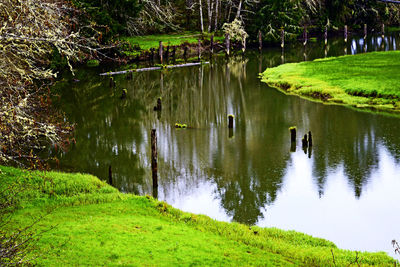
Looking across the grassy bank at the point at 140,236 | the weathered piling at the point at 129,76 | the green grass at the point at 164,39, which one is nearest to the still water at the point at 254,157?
the grassy bank at the point at 140,236

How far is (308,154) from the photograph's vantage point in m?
22.0

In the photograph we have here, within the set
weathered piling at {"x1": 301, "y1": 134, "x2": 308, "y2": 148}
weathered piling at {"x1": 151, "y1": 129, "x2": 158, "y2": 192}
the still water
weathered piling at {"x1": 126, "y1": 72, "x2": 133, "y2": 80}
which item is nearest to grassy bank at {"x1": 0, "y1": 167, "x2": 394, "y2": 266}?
the still water

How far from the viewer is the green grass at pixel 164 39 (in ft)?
189

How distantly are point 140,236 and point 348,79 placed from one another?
99.2 ft

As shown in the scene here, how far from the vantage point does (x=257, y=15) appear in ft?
209

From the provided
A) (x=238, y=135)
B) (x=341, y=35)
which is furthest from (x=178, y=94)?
(x=341, y=35)

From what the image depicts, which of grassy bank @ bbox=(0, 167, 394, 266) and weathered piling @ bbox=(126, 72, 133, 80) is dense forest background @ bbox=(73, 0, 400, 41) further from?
grassy bank @ bbox=(0, 167, 394, 266)

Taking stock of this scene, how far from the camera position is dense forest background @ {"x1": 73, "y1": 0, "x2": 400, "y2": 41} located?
60938 millimetres

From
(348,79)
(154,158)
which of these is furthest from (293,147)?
(348,79)

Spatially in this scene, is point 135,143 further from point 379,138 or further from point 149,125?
point 379,138

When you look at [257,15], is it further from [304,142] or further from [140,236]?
[140,236]

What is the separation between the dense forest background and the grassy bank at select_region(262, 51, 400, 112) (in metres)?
15.3

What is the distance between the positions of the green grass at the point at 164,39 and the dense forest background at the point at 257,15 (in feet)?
3.58

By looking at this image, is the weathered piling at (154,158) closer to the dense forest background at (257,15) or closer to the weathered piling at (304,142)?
the weathered piling at (304,142)
